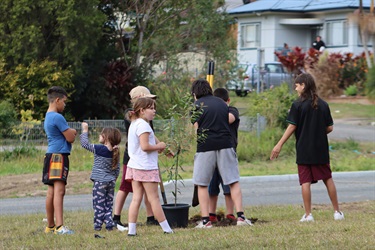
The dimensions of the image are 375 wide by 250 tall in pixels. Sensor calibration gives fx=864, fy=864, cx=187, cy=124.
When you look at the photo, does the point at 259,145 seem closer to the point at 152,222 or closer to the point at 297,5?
the point at 152,222

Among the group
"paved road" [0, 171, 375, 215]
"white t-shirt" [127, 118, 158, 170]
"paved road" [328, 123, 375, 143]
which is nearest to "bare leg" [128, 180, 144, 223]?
"white t-shirt" [127, 118, 158, 170]

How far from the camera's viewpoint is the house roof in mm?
47688

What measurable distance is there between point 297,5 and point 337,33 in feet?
10.0

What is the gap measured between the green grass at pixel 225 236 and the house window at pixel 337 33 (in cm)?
3814

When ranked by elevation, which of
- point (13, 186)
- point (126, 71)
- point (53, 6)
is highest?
point (53, 6)

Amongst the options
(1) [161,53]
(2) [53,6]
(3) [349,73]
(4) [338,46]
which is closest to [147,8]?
(1) [161,53]

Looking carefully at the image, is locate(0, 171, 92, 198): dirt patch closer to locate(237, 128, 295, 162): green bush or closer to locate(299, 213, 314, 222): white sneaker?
locate(237, 128, 295, 162): green bush

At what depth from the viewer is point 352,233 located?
28.8 ft

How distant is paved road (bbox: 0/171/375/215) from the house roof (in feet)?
102

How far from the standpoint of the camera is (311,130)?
10.4 m

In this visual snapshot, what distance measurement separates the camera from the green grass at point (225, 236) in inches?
322

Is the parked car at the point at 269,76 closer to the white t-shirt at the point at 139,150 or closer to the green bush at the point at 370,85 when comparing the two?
the green bush at the point at 370,85

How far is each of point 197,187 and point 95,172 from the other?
1.35 meters

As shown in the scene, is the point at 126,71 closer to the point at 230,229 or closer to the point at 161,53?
the point at 161,53
